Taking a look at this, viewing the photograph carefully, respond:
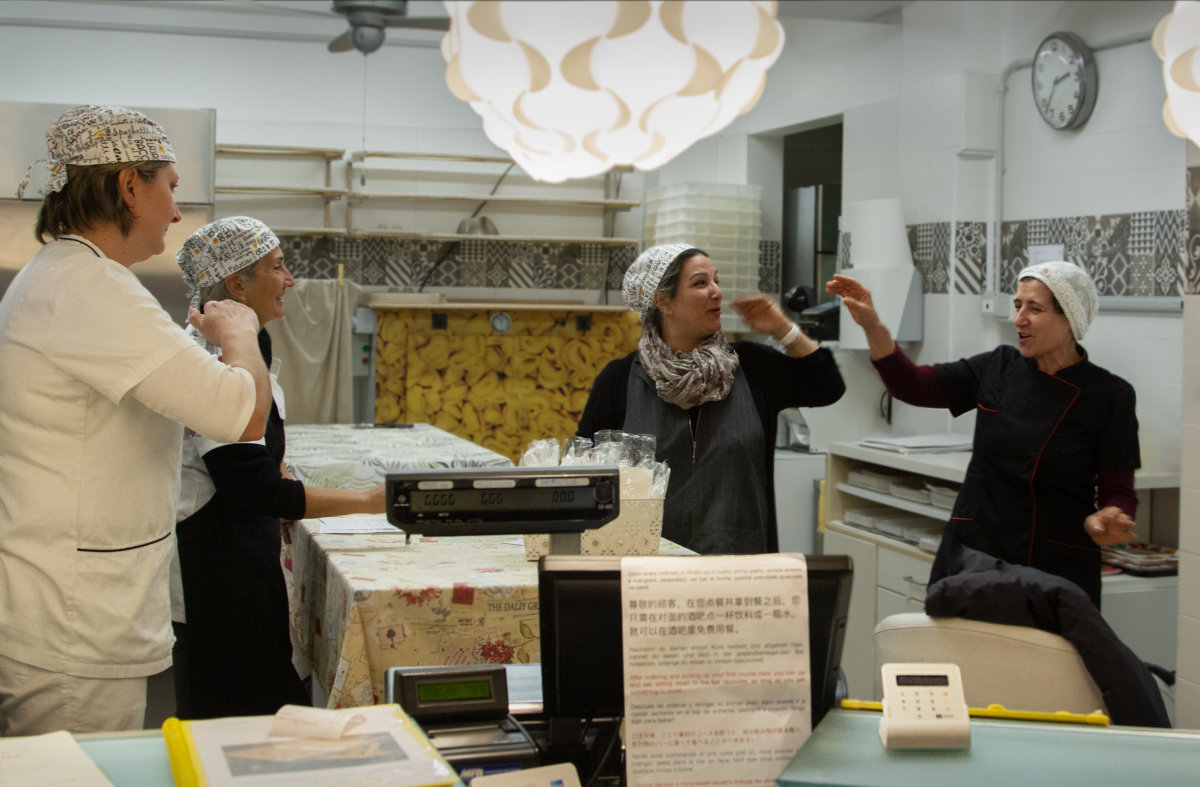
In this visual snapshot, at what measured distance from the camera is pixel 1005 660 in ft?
6.93

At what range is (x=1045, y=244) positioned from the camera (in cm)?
466

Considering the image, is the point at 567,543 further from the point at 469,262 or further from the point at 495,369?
the point at 469,262

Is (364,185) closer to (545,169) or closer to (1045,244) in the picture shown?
(1045,244)

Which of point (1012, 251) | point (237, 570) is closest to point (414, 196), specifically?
point (1012, 251)

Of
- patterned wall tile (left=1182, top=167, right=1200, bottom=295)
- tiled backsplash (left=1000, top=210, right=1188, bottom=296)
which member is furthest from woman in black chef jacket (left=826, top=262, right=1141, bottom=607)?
tiled backsplash (left=1000, top=210, right=1188, bottom=296)

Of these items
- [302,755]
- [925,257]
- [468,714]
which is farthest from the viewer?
[925,257]

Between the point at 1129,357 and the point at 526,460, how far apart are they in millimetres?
2885

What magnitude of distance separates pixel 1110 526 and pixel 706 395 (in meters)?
1.06

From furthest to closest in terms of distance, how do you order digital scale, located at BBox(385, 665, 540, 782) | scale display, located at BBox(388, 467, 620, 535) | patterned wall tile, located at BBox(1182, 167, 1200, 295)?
1. patterned wall tile, located at BBox(1182, 167, 1200, 295)
2. scale display, located at BBox(388, 467, 620, 535)
3. digital scale, located at BBox(385, 665, 540, 782)

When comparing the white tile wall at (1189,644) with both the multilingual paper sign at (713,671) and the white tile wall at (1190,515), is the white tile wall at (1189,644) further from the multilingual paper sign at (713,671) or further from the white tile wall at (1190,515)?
the multilingual paper sign at (713,671)

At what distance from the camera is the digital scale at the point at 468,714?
4.81 feet

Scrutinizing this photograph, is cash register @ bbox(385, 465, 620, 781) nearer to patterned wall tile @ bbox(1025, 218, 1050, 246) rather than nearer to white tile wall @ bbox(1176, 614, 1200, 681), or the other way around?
white tile wall @ bbox(1176, 614, 1200, 681)

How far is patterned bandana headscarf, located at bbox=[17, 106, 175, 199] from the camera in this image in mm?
1836

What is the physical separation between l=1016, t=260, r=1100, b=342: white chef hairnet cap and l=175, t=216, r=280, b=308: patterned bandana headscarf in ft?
6.72
